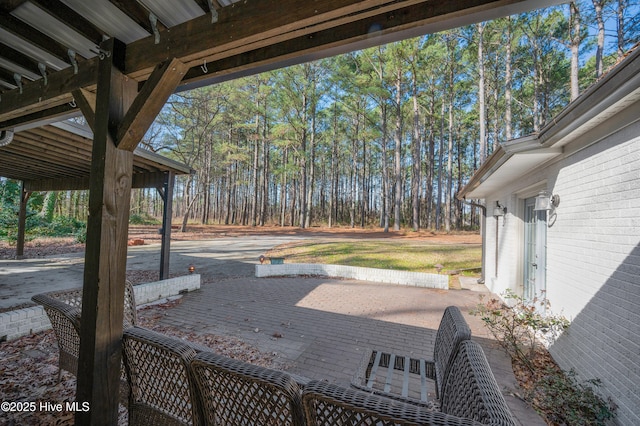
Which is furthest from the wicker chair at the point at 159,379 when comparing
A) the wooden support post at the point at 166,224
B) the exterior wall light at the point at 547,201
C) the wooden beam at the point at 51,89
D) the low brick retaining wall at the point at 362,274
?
the low brick retaining wall at the point at 362,274

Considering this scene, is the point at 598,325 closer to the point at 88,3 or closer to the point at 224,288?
the point at 88,3

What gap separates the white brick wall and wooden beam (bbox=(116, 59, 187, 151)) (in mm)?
3668

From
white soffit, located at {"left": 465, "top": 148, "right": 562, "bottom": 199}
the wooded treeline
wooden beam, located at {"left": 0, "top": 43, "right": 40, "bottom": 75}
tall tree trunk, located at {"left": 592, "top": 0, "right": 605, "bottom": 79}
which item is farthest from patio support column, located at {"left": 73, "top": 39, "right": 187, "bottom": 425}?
tall tree trunk, located at {"left": 592, "top": 0, "right": 605, "bottom": 79}

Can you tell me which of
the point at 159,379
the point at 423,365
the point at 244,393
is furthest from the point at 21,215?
the point at 423,365

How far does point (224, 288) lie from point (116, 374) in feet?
16.6

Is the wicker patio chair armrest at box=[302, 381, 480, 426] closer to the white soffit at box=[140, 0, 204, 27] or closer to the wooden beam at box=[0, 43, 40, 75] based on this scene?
the white soffit at box=[140, 0, 204, 27]

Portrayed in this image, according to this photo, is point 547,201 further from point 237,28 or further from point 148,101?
point 148,101

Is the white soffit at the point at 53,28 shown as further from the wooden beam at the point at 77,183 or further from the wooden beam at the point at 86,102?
the wooden beam at the point at 77,183

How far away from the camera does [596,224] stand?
299 cm

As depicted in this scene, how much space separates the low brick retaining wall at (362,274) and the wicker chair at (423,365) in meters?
4.93

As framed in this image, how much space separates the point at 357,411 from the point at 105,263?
168 cm

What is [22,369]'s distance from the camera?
2.91 metres

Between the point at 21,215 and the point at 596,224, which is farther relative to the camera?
the point at 21,215

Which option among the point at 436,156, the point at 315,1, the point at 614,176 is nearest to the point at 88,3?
the point at 315,1
